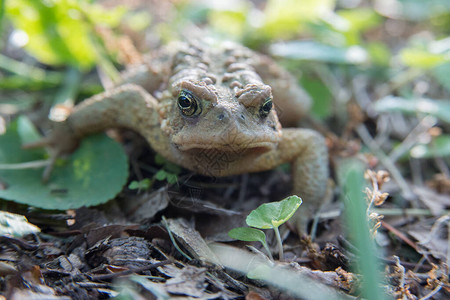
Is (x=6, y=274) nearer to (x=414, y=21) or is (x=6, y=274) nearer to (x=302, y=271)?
(x=302, y=271)

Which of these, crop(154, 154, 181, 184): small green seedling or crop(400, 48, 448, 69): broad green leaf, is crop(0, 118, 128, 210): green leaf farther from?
crop(400, 48, 448, 69): broad green leaf

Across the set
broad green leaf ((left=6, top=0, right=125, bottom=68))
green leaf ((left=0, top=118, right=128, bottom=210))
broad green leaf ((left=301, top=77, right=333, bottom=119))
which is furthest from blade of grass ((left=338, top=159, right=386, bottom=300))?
broad green leaf ((left=6, top=0, right=125, bottom=68))

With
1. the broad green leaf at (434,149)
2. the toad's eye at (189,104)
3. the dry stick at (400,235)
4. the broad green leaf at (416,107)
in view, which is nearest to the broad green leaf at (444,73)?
the broad green leaf at (416,107)

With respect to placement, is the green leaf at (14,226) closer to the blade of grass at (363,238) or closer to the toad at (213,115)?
the toad at (213,115)

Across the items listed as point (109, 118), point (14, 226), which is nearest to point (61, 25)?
point (109, 118)

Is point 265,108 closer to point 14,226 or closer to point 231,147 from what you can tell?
point 231,147

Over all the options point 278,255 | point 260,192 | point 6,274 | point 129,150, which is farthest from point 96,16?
point 278,255
